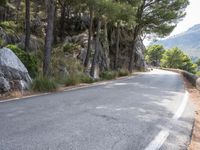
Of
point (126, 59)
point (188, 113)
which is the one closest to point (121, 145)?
point (188, 113)

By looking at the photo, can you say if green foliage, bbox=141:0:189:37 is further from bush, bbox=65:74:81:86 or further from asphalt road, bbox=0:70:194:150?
asphalt road, bbox=0:70:194:150

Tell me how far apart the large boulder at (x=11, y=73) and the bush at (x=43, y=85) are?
309 millimetres

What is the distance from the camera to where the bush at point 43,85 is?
12625 millimetres

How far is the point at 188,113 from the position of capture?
9320mm

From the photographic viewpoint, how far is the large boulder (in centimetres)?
1126

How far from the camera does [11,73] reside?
466 inches

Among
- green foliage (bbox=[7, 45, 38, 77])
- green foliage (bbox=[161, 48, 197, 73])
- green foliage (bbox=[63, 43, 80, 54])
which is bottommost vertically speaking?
green foliage (bbox=[161, 48, 197, 73])

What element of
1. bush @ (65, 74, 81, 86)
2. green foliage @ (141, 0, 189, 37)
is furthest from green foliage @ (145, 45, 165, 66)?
bush @ (65, 74, 81, 86)

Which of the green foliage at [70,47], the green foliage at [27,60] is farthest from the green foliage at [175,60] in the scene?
the green foliage at [27,60]

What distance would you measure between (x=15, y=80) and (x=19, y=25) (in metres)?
14.6

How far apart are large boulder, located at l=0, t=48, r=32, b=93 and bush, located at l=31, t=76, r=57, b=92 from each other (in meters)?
0.31

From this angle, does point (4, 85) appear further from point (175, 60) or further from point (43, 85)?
point (175, 60)

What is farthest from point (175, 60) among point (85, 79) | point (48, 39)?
point (48, 39)

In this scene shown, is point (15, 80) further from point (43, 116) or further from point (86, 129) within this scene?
point (86, 129)
